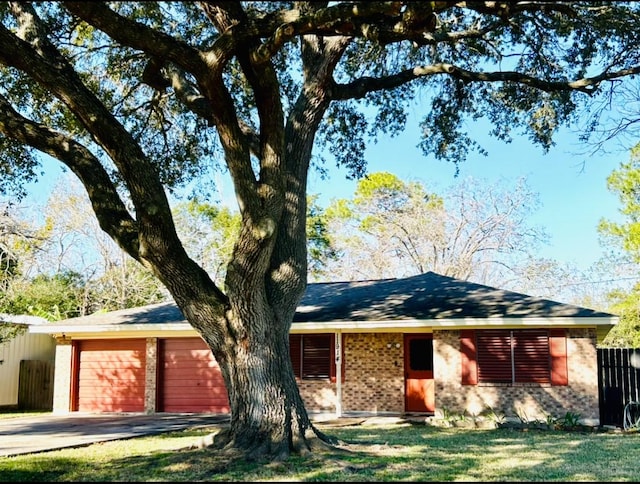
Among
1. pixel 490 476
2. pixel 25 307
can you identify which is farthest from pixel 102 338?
pixel 490 476

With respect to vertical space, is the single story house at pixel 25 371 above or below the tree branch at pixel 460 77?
below

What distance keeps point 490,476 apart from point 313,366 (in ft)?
33.6

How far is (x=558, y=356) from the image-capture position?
15203mm

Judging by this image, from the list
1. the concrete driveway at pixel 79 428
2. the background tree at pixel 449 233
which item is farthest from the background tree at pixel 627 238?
the concrete driveway at pixel 79 428

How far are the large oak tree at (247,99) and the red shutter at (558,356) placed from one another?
15.3 feet

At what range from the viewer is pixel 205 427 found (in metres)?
14.8

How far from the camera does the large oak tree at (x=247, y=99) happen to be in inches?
340

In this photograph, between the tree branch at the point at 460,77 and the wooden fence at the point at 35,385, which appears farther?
the wooden fence at the point at 35,385

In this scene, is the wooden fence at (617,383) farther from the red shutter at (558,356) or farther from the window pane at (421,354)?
the window pane at (421,354)

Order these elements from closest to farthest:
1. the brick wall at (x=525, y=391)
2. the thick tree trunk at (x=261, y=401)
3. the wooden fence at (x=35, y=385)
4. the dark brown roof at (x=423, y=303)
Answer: the thick tree trunk at (x=261, y=401) < the brick wall at (x=525, y=391) < the dark brown roof at (x=423, y=303) < the wooden fence at (x=35, y=385)

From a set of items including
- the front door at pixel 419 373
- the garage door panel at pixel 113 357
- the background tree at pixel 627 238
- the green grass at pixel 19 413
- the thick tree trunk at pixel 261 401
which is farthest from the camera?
the background tree at pixel 627 238

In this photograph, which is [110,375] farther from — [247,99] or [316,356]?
[247,99]

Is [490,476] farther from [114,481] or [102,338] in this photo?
[102,338]

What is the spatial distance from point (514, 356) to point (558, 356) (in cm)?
94
